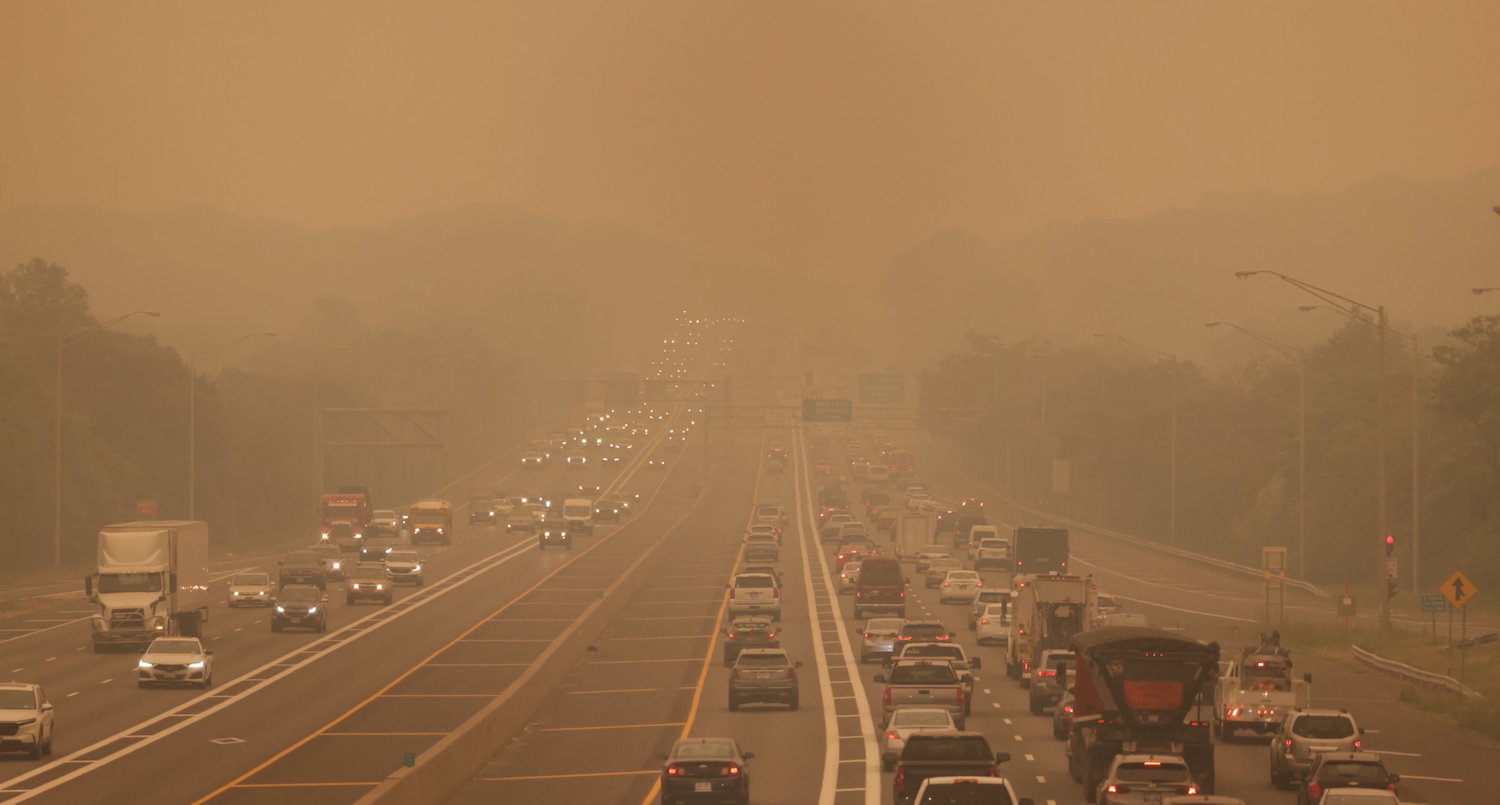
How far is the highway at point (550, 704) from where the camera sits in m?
32.0

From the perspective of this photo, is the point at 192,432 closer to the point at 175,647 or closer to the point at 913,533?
the point at 913,533

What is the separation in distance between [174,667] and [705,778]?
2162 centimetres

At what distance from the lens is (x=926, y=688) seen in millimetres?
37562

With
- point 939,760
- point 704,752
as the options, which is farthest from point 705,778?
point 939,760

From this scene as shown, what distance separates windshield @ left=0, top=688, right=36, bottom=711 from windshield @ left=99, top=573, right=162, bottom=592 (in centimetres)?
1975

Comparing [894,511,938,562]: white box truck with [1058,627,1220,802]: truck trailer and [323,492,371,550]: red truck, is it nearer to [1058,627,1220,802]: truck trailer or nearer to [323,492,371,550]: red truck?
[323,492,371,550]: red truck

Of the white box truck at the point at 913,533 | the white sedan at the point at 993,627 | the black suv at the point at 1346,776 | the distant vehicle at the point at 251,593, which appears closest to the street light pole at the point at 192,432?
the distant vehicle at the point at 251,593

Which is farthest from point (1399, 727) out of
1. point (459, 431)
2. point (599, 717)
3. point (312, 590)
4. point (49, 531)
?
point (459, 431)

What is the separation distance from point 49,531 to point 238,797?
74.5 metres

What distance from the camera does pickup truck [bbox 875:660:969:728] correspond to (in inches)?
1470

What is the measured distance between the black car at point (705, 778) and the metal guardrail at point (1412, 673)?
2223 centimetres

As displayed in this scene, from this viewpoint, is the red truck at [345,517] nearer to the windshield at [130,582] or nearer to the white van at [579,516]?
the white van at [579,516]

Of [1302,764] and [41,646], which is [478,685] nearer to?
[41,646]

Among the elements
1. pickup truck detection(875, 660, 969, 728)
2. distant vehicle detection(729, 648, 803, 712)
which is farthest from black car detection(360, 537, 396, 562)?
pickup truck detection(875, 660, 969, 728)
